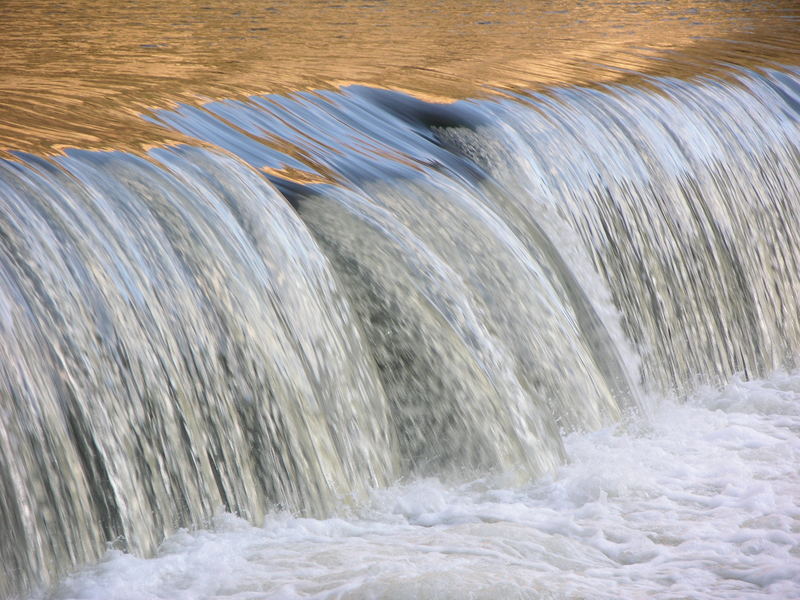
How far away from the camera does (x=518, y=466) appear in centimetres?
433

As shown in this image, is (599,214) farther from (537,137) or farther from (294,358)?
(294,358)

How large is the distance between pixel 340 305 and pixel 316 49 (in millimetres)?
3705

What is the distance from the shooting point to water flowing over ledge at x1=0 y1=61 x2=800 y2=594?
11.5 feet

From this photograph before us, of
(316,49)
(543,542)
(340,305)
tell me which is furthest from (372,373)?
(316,49)

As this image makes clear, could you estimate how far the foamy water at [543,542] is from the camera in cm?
338

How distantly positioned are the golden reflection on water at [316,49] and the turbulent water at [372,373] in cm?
29

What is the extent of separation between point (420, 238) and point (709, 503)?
167 centimetres

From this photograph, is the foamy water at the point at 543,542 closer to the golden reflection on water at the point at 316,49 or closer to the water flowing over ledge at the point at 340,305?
the water flowing over ledge at the point at 340,305

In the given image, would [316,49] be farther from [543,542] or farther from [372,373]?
[543,542]

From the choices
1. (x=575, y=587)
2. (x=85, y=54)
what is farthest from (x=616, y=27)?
(x=575, y=587)

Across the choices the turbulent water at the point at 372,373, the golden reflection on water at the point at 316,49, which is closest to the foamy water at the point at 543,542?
the turbulent water at the point at 372,373

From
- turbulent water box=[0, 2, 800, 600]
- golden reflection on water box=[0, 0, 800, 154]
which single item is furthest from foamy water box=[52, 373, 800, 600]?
golden reflection on water box=[0, 0, 800, 154]

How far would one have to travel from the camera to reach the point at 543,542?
3.80 meters

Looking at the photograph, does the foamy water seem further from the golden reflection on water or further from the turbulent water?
the golden reflection on water
